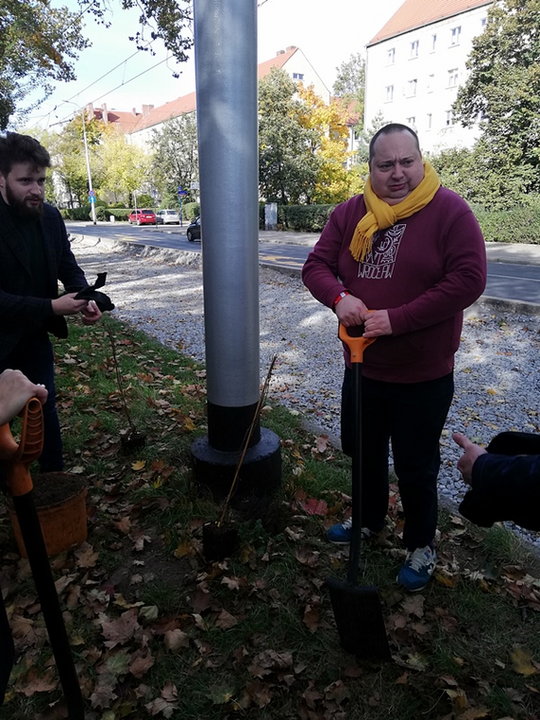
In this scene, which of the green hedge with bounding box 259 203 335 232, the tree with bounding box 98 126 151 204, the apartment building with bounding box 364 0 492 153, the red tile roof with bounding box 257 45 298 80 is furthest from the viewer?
the tree with bounding box 98 126 151 204

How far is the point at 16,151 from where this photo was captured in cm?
252

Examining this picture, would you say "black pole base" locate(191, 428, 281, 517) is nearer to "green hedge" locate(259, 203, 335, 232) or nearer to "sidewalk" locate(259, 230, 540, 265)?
"sidewalk" locate(259, 230, 540, 265)

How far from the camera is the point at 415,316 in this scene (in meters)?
2.13

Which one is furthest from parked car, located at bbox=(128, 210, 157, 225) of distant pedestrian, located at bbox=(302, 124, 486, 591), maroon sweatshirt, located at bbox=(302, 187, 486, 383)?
maroon sweatshirt, located at bbox=(302, 187, 486, 383)

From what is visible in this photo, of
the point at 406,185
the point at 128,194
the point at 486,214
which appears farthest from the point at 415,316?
the point at 128,194

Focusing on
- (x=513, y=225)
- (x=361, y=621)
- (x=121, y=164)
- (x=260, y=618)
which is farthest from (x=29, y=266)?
(x=121, y=164)

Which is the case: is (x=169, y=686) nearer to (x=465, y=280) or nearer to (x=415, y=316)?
(x=415, y=316)

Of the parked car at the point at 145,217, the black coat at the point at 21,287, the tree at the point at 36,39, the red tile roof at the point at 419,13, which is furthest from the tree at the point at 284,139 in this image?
the black coat at the point at 21,287

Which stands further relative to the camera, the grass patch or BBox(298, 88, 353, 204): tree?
BBox(298, 88, 353, 204): tree

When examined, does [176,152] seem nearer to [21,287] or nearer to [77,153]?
[77,153]

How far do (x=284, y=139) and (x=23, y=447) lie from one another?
112 feet

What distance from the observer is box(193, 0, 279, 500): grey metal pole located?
2.65m

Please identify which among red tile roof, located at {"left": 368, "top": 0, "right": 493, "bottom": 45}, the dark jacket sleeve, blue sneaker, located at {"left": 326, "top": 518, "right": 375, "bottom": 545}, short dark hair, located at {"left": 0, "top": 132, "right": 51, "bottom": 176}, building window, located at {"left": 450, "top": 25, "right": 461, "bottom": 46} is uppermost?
red tile roof, located at {"left": 368, "top": 0, "right": 493, "bottom": 45}

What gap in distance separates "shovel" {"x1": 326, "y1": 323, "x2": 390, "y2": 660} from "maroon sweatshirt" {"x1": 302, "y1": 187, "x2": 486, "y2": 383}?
18 centimetres
